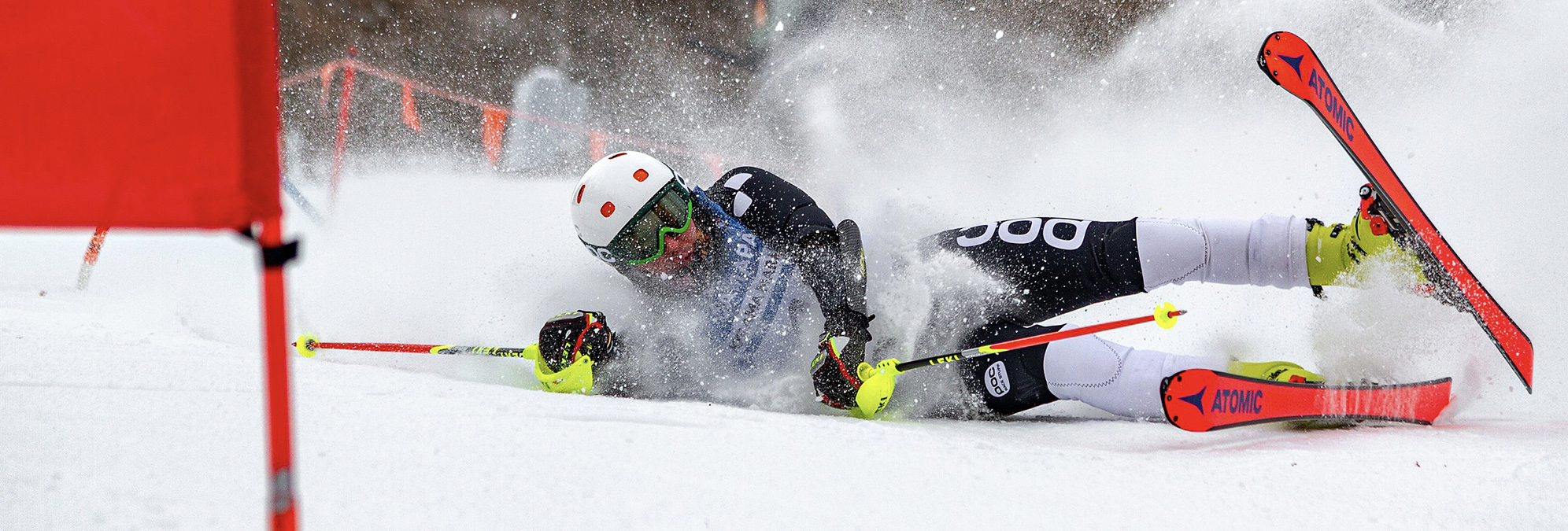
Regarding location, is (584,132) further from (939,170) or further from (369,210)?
(939,170)

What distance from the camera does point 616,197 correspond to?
2.03 meters

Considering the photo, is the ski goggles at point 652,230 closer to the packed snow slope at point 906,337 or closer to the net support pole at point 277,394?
the packed snow slope at point 906,337

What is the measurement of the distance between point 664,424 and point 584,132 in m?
5.94

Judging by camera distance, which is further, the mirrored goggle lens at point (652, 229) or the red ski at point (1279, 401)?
the mirrored goggle lens at point (652, 229)

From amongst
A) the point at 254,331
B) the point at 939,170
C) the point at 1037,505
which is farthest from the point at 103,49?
the point at 939,170

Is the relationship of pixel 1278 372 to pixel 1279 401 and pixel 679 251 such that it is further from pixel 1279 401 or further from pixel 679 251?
pixel 679 251

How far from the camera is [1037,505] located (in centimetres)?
103

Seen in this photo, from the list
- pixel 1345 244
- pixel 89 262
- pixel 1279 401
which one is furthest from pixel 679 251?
pixel 89 262

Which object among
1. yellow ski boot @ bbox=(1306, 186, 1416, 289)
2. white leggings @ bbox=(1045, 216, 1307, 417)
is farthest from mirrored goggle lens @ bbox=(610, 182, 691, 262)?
yellow ski boot @ bbox=(1306, 186, 1416, 289)

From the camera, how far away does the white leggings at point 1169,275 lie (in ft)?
5.99

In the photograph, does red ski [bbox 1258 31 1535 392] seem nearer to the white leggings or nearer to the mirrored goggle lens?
the white leggings

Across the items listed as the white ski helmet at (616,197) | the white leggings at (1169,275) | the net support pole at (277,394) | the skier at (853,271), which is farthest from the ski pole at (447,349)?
the net support pole at (277,394)

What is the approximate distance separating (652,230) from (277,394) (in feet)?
4.47

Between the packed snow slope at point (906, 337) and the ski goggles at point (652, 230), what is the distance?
412 millimetres
